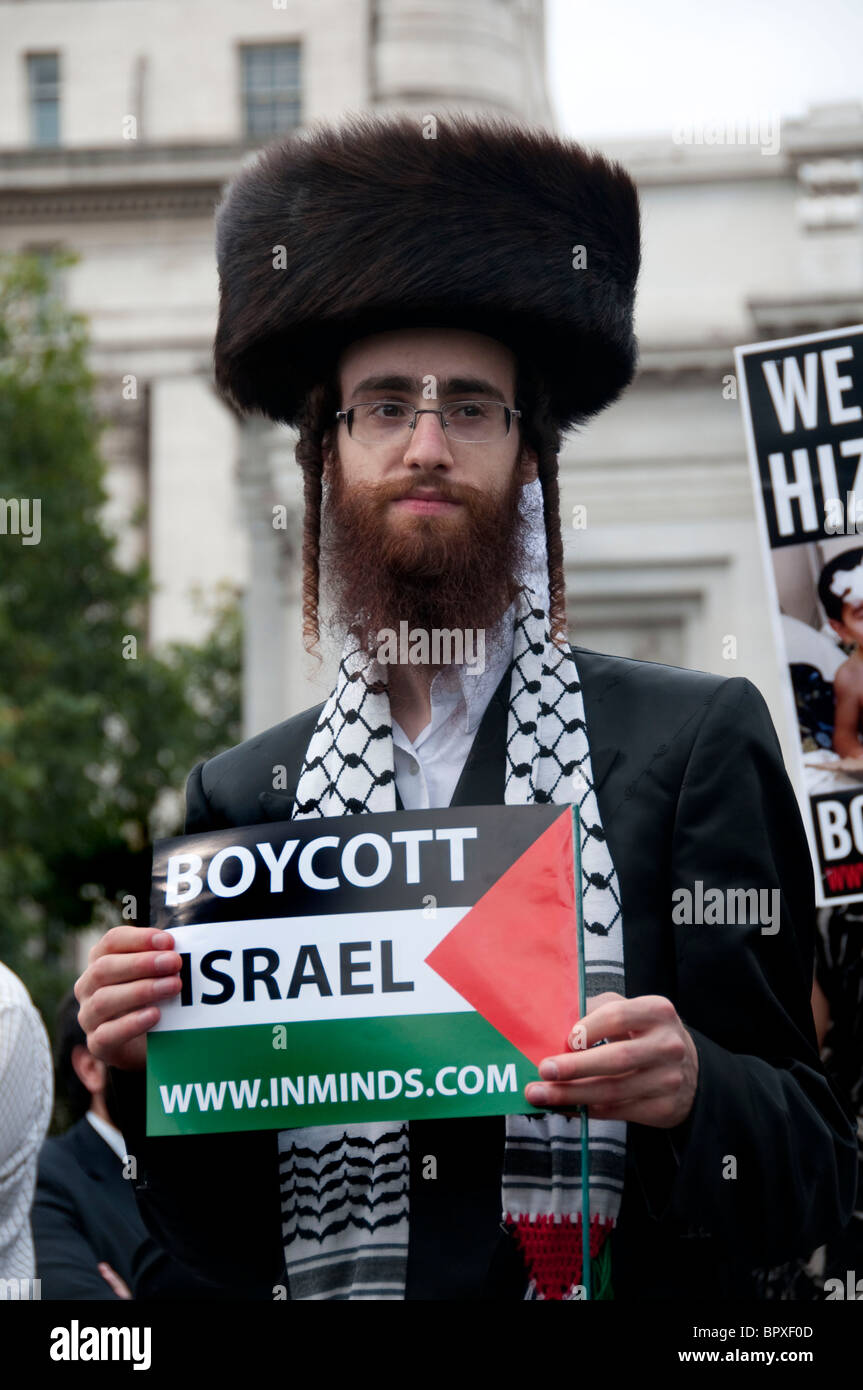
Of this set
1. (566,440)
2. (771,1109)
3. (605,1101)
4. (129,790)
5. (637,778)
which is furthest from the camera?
(129,790)

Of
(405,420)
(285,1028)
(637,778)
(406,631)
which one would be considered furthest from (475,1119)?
(405,420)

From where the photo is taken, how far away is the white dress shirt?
9.40 feet

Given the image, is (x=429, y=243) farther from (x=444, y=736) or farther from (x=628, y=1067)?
(x=628, y=1067)

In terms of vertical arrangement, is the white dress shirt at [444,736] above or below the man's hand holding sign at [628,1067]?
above

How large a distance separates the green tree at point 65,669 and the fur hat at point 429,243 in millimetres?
17600

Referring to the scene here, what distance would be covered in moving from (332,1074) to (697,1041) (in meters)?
0.45

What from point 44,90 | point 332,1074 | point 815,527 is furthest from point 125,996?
point 44,90

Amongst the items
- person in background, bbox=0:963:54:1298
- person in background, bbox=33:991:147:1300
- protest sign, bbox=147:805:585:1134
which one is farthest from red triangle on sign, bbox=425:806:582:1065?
person in background, bbox=33:991:147:1300

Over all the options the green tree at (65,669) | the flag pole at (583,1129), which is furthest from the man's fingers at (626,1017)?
the green tree at (65,669)

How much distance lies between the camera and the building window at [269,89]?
37625mm

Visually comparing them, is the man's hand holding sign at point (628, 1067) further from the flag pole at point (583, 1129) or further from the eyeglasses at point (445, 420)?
the eyeglasses at point (445, 420)
